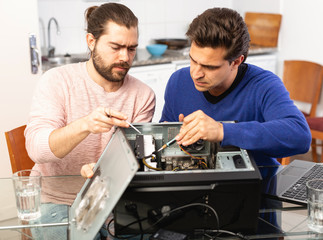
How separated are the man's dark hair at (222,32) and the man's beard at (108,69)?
1.06 ft

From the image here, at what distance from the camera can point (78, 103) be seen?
1.86 meters

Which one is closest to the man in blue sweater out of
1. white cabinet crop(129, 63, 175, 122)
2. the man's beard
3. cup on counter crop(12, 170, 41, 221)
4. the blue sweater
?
the blue sweater

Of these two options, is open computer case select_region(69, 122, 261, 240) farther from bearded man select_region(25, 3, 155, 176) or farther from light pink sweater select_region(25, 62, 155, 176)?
light pink sweater select_region(25, 62, 155, 176)

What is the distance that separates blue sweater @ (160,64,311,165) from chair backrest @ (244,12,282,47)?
252 cm

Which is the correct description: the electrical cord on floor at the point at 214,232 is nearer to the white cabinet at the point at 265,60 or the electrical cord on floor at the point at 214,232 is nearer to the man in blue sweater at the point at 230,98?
the man in blue sweater at the point at 230,98

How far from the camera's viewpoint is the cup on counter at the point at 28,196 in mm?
Result: 1314

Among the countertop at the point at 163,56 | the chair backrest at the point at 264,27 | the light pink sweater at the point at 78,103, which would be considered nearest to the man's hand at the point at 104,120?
the light pink sweater at the point at 78,103

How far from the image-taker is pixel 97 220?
1055 mm

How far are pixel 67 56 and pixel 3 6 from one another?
0.91 m

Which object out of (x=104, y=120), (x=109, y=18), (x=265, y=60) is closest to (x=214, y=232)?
(x=104, y=120)

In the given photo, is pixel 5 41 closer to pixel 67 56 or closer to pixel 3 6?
pixel 3 6

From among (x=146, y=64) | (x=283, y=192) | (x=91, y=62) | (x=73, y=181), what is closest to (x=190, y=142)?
(x=283, y=192)

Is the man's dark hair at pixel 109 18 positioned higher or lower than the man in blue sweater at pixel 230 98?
higher

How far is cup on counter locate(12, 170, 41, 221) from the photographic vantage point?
1.31 m
